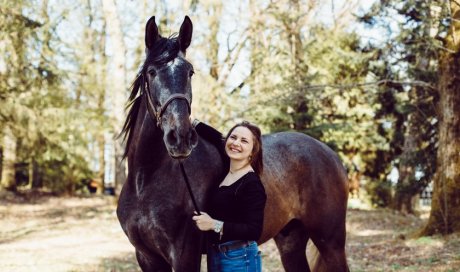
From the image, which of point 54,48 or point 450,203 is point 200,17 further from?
point 450,203

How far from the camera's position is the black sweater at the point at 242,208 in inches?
111

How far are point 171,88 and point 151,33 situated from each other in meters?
0.54

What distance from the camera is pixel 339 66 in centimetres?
1733

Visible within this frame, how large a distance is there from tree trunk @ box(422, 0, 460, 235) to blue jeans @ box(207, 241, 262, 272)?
7.14 m

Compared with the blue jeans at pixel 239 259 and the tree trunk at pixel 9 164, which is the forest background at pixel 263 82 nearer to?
the tree trunk at pixel 9 164

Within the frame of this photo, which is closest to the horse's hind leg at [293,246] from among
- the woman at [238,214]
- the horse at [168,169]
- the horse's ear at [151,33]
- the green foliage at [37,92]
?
the horse at [168,169]

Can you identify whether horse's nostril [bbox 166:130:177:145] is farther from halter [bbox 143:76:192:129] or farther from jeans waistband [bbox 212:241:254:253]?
jeans waistband [bbox 212:241:254:253]

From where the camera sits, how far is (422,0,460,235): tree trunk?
29.3 feet

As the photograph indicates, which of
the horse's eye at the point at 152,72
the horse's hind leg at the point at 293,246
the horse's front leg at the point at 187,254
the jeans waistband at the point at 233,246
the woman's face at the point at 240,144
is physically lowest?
the horse's hind leg at the point at 293,246

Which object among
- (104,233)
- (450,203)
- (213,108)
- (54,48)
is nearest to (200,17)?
(213,108)

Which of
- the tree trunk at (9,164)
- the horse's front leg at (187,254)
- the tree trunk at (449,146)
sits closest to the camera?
the horse's front leg at (187,254)

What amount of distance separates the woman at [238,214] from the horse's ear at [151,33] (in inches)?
33.2

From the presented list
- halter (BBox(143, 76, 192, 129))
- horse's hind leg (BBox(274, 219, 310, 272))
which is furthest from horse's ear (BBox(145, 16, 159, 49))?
horse's hind leg (BBox(274, 219, 310, 272))

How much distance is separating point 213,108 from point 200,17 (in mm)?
3068
